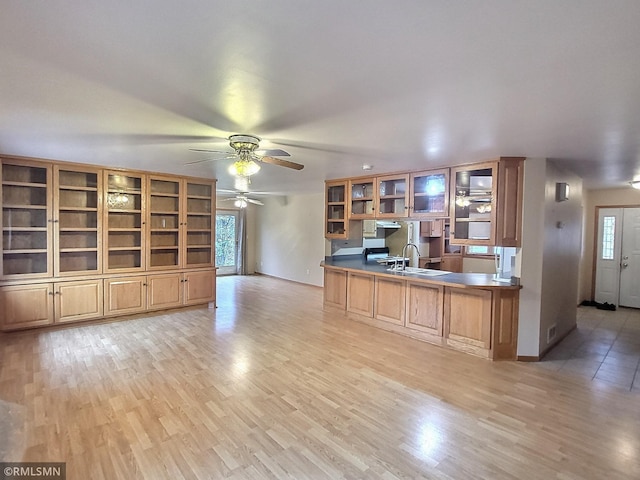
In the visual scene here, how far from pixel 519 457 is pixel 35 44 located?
3.53 metres

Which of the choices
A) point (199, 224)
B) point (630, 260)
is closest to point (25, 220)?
point (199, 224)

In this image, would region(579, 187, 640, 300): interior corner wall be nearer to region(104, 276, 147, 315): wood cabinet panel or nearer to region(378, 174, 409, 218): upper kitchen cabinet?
region(378, 174, 409, 218): upper kitchen cabinet

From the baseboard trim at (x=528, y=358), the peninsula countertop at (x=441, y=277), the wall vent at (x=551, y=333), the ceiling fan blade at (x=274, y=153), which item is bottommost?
Answer: the baseboard trim at (x=528, y=358)

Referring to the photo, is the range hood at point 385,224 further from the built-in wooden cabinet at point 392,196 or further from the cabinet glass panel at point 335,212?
the built-in wooden cabinet at point 392,196

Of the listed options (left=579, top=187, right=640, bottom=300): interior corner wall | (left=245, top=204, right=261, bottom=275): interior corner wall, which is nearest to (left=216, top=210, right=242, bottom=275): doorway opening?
(left=245, top=204, right=261, bottom=275): interior corner wall

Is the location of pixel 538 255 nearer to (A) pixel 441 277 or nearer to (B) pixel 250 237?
(A) pixel 441 277

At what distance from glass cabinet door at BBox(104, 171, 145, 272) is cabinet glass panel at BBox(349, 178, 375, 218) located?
334 cm

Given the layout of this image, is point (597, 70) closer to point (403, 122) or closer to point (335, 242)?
point (403, 122)

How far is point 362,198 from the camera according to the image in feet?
17.5

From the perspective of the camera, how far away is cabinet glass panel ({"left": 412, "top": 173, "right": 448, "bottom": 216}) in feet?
14.5

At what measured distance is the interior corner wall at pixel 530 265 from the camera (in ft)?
12.5

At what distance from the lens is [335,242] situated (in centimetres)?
614

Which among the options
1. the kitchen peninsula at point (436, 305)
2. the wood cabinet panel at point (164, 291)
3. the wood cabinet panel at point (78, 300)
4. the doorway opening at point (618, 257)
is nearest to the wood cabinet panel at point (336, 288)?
the kitchen peninsula at point (436, 305)

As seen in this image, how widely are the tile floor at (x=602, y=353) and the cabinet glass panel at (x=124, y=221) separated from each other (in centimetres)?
569
